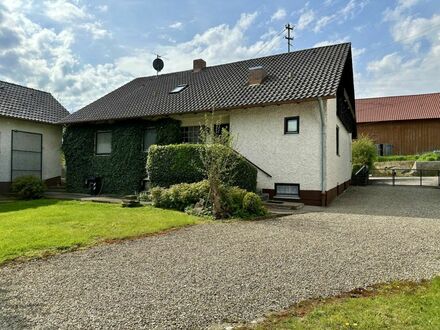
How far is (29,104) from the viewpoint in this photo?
19.8 metres

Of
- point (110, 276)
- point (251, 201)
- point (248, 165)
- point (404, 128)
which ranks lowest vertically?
point (110, 276)

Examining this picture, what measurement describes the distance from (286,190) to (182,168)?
4241mm

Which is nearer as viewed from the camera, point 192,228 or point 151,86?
point 192,228

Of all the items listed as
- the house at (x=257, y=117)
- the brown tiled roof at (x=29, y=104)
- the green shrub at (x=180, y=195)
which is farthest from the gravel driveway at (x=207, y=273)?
the brown tiled roof at (x=29, y=104)

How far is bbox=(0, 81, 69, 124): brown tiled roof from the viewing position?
59.6 feet

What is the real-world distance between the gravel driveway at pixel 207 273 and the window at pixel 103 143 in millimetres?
10912

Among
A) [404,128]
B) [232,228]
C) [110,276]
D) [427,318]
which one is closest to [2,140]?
[232,228]

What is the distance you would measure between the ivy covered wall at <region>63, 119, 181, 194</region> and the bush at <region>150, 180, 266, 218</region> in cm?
402

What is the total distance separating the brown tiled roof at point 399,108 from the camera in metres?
37.2

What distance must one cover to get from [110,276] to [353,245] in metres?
4.66

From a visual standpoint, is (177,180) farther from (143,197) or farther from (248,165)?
(248,165)

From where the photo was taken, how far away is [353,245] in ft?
23.1

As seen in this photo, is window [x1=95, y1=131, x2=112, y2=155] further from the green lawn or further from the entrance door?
the green lawn

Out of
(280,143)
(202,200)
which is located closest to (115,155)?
(202,200)
